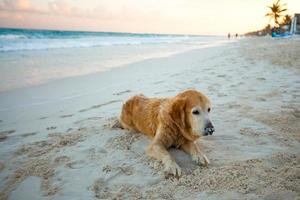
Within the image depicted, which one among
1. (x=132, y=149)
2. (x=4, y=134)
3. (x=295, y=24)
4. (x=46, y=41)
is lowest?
(x=132, y=149)

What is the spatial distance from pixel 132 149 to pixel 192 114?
124 cm

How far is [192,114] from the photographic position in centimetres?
355

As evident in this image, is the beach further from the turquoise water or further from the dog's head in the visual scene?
the turquoise water

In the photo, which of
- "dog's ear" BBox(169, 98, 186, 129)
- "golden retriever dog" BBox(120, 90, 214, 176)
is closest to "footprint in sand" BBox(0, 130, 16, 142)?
"golden retriever dog" BBox(120, 90, 214, 176)

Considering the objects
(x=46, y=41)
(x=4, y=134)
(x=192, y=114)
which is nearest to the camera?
(x=192, y=114)

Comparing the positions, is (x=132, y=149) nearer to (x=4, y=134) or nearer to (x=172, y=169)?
(x=172, y=169)

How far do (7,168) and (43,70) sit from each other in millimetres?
9017

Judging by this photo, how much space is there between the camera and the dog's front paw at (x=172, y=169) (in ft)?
11.0

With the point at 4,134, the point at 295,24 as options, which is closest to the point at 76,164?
the point at 4,134

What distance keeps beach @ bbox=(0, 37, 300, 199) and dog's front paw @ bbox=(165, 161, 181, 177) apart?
4.1 inches

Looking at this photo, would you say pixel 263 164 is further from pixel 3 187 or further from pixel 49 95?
pixel 49 95

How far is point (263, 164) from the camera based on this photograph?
136 inches

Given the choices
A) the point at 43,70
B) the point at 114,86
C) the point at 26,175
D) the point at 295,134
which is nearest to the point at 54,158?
the point at 26,175

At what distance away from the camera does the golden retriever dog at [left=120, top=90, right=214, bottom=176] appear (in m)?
3.50
